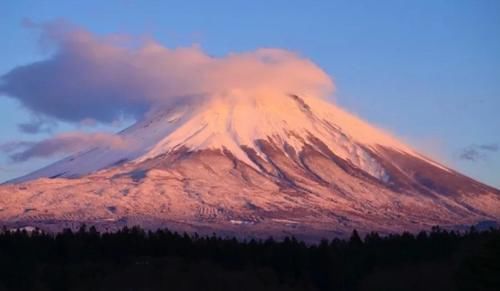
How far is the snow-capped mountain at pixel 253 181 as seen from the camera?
12056 cm

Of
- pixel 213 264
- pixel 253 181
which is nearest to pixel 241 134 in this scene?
pixel 253 181

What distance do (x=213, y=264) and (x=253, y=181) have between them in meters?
94.2

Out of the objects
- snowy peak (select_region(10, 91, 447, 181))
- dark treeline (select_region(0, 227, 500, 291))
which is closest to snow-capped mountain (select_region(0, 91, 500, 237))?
snowy peak (select_region(10, 91, 447, 181))

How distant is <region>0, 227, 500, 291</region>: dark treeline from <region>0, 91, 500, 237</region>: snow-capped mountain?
61.9 meters

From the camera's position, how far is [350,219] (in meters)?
122

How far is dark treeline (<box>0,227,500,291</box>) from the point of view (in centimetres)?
3816

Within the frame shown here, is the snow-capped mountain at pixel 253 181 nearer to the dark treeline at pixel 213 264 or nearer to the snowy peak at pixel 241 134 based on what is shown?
the snowy peak at pixel 241 134

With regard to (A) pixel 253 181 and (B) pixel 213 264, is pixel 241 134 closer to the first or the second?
(A) pixel 253 181

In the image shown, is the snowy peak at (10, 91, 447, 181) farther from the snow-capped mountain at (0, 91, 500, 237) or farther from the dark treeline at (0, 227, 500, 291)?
the dark treeline at (0, 227, 500, 291)

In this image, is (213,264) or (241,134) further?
(241,134)

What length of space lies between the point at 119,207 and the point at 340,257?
76.8 metres

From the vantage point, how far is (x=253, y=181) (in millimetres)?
137375

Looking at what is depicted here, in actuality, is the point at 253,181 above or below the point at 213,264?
above

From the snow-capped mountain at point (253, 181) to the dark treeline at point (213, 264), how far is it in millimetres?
61914
